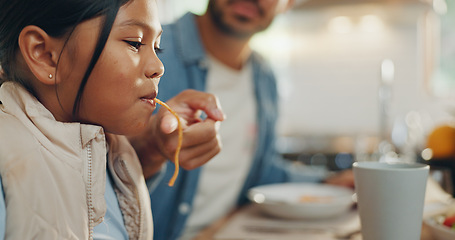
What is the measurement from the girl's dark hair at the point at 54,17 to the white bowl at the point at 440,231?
582mm

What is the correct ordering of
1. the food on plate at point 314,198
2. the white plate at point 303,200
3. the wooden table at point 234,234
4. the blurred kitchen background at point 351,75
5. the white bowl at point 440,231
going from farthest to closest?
A: the blurred kitchen background at point 351,75, the food on plate at point 314,198, the white plate at point 303,200, the wooden table at point 234,234, the white bowl at point 440,231

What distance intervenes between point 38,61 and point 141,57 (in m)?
0.10

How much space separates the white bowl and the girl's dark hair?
0.58 metres

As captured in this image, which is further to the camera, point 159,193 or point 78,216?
point 159,193

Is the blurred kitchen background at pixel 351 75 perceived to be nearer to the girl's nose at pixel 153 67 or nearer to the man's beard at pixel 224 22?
the man's beard at pixel 224 22

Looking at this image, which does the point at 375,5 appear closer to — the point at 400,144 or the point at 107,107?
the point at 400,144

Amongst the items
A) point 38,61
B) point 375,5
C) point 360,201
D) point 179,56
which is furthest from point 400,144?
point 38,61

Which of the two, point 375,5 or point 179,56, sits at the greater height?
point 375,5

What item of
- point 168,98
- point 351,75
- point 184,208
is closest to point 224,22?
point 168,98

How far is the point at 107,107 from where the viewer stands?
1.36 ft

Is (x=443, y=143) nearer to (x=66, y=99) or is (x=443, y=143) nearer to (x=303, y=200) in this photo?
(x=303, y=200)

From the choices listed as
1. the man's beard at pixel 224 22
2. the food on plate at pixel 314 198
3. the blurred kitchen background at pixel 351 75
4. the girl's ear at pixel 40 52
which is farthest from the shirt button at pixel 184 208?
the blurred kitchen background at pixel 351 75

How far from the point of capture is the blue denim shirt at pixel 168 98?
44.1 inches

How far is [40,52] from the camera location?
0.39 meters
